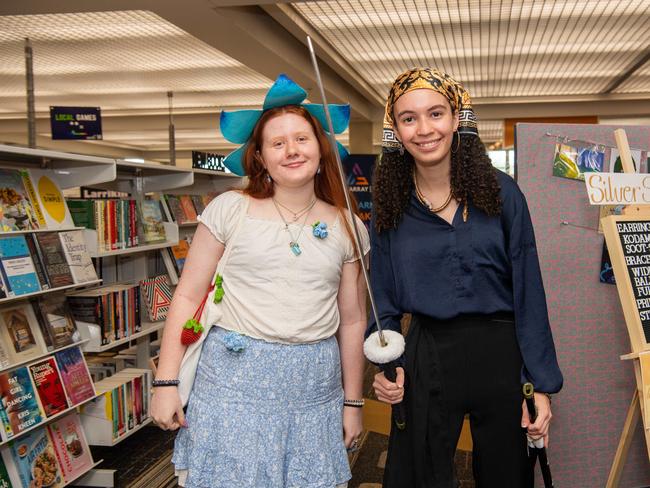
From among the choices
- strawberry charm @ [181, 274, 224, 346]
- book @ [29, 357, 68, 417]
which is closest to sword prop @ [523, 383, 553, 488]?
strawberry charm @ [181, 274, 224, 346]

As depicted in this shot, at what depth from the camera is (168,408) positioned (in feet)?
5.49

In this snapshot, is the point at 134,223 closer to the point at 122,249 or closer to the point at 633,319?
the point at 122,249

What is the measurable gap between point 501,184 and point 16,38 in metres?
6.52

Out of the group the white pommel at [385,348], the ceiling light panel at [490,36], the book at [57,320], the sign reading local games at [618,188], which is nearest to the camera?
the white pommel at [385,348]

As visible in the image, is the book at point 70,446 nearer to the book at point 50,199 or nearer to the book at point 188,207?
the book at point 50,199

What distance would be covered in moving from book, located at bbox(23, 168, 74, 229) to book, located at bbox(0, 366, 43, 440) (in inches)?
28.2

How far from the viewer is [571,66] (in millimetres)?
8703

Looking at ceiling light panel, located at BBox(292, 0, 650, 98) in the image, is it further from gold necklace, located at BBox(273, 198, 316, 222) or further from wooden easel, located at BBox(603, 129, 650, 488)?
gold necklace, located at BBox(273, 198, 316, 222)

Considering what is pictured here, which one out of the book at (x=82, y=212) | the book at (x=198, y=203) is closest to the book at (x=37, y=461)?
the book at (x=82, y=212)

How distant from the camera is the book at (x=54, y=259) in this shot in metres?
3.06

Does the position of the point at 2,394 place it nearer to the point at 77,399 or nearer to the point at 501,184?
the point at 77,399

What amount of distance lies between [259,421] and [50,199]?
83.2 inches

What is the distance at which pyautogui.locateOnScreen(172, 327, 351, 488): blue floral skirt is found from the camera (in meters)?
1.61

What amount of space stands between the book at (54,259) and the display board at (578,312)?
213 centimetres
